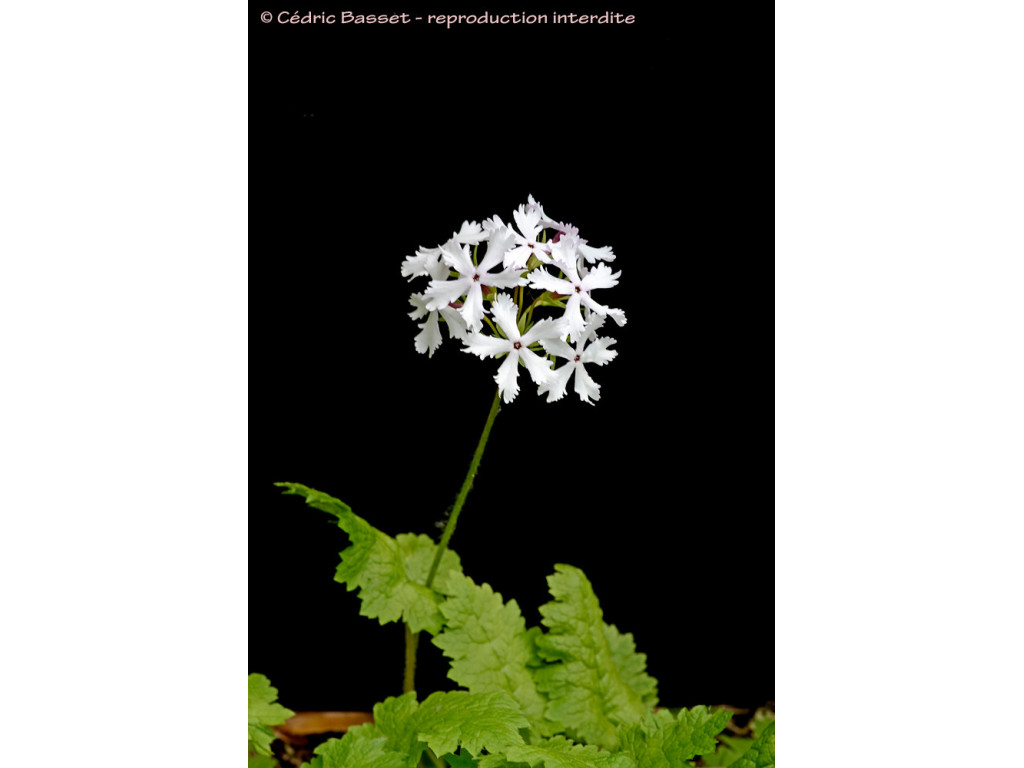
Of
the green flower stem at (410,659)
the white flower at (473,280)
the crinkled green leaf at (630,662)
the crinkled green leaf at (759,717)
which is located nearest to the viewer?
the white flower at (473,280)

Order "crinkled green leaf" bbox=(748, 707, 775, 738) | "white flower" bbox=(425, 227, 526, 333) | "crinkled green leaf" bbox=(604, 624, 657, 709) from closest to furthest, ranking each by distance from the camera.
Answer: "white flower" bbox=(425, 227, 526, 333) → "crinkled green leaf" bbox=(604, 624, 657, 709) → "crinkled green leaf" bbox=(748, 707, 775, 738)

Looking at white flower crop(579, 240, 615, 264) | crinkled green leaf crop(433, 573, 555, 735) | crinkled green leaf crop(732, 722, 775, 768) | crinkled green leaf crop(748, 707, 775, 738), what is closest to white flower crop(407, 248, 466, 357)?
white flower crop(579, 240, 615, 264)

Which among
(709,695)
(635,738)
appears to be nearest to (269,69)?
(635,738)

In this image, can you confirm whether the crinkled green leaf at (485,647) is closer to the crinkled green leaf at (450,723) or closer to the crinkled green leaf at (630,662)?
the crinkled green leaf at (450,723)

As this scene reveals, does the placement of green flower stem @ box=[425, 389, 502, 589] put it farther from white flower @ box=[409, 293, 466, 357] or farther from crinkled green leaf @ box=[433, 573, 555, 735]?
white flower @ box=[409, 293, 466, 357]

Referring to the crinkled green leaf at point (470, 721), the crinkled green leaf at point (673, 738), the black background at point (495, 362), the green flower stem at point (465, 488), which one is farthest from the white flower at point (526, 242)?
the crinkled green leaf at point (673, 738)

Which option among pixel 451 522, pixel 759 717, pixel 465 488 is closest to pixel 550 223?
pixel 465 488

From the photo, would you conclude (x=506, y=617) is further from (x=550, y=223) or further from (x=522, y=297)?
(x=550, y=223)
